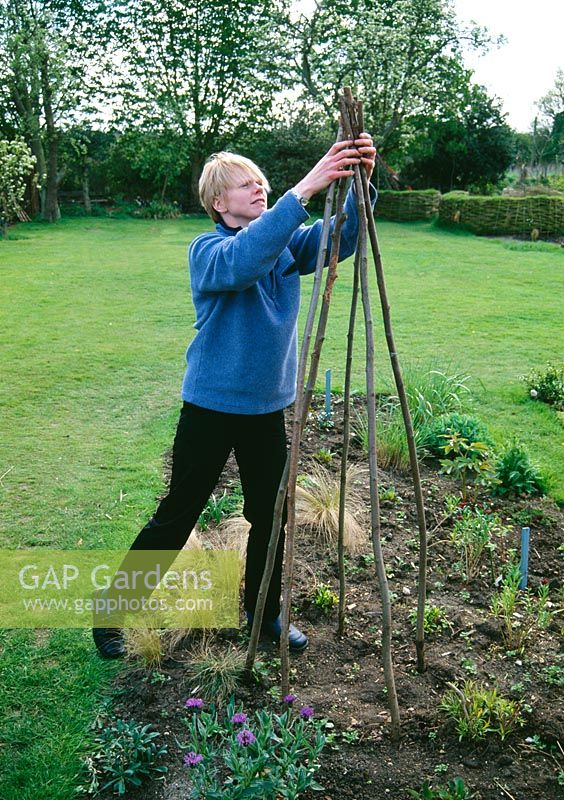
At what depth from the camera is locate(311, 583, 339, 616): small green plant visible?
10.4ft

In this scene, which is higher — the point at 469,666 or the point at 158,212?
the point at 158,212

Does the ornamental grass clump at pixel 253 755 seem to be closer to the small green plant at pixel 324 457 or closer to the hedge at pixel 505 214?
the small green plant at pixel 324 457

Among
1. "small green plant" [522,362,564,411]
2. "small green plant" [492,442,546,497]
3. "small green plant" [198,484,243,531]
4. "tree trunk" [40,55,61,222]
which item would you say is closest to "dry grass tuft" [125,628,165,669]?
"small green plant" [198,484,243,531]

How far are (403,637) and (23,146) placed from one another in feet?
52.2

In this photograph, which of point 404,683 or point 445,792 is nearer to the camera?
point 445,792

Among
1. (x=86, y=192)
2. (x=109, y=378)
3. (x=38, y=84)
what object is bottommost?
(x=109, y=378)

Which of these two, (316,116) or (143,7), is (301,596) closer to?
(316,116)

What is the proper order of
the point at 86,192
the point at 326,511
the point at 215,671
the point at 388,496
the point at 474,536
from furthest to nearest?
1. the point at 86,192
2. the point at 388,496
3. the point at 326,511
4. the point at 474,536
5. the point at 215,671

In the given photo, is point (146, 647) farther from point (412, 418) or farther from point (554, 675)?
point (412, 418)

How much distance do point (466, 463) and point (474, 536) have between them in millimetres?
654

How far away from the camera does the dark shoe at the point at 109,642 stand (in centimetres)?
290

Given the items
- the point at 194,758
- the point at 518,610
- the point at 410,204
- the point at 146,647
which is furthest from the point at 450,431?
the point at 410,204

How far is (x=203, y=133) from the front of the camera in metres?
24.6

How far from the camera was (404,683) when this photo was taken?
8.86 ft
